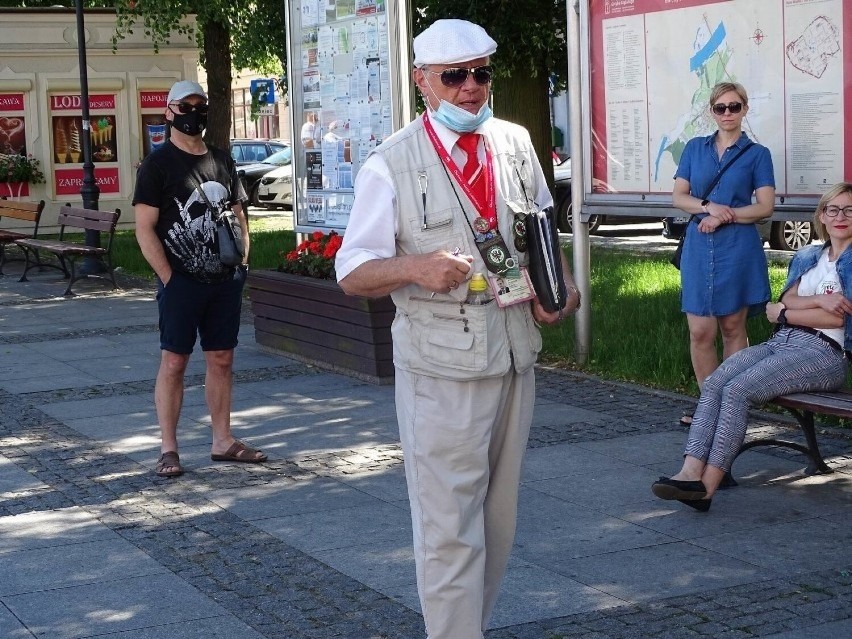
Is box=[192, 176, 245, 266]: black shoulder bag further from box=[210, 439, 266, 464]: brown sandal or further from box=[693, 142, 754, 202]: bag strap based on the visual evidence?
box=[693, 142, 754, 202]: bag strap

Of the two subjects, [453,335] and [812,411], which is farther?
[812,411]

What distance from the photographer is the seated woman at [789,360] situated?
6012 mm

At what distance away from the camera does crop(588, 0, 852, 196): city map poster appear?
7613 mm

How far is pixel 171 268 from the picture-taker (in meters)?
6.88

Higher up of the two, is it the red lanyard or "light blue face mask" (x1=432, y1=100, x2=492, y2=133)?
"light blue face mask" (x1=432, y1=100, x2=492, y2=133)

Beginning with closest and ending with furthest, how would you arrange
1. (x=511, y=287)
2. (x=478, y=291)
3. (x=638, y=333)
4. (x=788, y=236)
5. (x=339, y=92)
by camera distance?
1. (x=478, y=291)
2. (x=511, y=287)
3. (x=638, y=333)
4. (x=339, y=92)
5. (x=788, y=236)

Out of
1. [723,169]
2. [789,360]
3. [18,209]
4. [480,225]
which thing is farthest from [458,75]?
[18,209]

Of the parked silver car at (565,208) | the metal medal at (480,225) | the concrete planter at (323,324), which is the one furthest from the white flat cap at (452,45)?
the parked silver car at (565,208)

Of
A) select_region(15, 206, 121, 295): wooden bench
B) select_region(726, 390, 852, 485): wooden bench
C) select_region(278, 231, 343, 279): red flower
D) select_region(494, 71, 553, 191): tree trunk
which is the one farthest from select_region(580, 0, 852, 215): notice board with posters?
select_region(494, 71, 553, 191): tree trunk

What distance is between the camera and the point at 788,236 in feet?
61.4

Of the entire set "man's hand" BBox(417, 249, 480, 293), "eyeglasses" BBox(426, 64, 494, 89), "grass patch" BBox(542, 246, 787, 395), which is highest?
"eyeglasses" BBox(426, 64, 494, 89)

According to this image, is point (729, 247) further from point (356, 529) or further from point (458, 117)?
point (458, 117)

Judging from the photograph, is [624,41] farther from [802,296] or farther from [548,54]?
[548,54]

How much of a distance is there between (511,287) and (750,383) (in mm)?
2465
